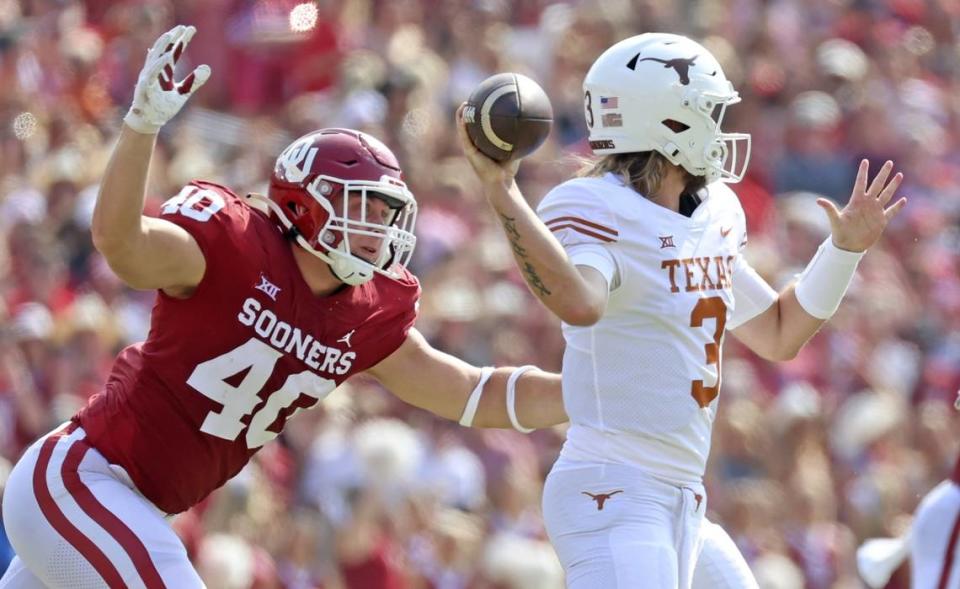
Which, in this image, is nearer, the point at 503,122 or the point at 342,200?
the point at 503,122

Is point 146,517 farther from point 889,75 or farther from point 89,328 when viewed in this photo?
point 889,75

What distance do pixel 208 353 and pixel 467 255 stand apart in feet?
16.2

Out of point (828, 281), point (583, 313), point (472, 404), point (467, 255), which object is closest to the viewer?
point (583, 313)

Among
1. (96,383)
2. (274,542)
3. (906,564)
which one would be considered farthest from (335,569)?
(906,564)

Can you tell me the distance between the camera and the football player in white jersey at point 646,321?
15.7 ft

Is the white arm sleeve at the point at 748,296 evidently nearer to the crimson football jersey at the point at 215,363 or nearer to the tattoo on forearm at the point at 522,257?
the tattoo on forearm at the point at 522,257

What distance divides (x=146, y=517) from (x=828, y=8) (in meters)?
8.68

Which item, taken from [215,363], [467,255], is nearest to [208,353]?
[215,363]

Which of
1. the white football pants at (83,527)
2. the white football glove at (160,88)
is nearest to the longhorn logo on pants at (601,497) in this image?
the white football pants at (83,527)

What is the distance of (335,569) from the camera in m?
8.13

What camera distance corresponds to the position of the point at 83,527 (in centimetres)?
482

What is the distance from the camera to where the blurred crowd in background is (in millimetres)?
8352

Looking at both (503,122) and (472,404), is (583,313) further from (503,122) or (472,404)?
(472,404)

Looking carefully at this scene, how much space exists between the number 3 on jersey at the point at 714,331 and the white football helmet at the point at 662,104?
360 millimetres
